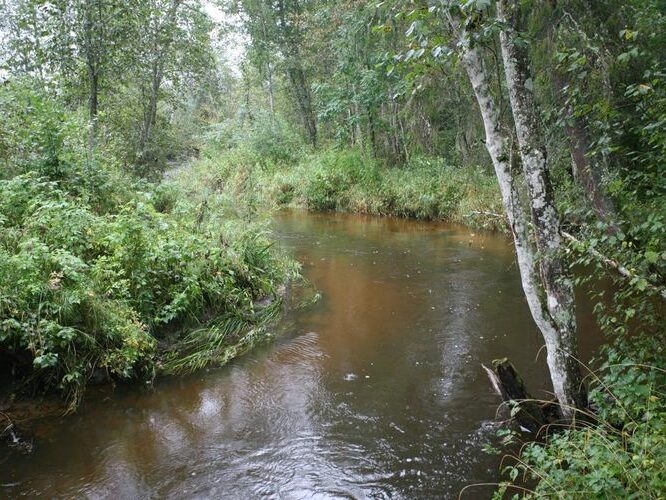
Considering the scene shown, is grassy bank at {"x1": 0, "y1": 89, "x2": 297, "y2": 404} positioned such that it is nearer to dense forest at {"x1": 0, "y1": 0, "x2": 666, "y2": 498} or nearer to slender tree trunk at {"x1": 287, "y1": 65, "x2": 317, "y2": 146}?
dense forest at {"x1": 0, "y1": 0, "x2": 666, "y2": 498}

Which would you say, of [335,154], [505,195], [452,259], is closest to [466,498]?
[505,195]

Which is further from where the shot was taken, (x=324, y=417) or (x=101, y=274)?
(x=101, y=274)

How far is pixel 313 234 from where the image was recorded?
15.1 metres

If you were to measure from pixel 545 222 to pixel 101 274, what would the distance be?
16.5 ft

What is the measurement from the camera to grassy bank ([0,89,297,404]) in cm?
525

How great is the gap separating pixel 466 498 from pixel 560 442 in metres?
1.09

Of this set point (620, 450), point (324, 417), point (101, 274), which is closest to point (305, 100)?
point (101, 274)

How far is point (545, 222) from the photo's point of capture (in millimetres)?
4227

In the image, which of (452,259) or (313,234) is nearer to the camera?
(452,259)

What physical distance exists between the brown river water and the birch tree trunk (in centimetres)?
97

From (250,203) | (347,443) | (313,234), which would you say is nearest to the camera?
(347,443)

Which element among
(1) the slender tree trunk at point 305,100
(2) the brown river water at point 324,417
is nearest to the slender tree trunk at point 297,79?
(1) the slender tree trunk at point 305,100

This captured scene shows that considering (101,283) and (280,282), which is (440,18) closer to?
(101,283)

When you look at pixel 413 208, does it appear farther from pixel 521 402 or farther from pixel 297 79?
pixel 297 79
